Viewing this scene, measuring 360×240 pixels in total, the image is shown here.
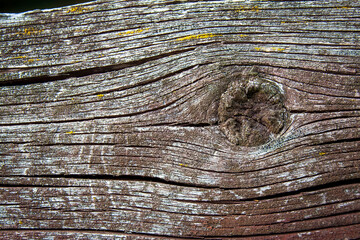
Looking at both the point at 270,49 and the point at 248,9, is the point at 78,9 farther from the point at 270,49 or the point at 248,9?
the point at 270,49

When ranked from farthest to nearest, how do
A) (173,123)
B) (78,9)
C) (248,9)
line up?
(78,9), (248,9), (173,123)

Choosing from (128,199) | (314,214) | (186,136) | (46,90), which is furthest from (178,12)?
(314,214)

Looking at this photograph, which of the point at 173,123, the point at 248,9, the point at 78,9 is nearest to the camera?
the point at 173,123

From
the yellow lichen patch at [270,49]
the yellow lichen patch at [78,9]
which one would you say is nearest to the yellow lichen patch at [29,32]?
the yellow lichen patch at [78,9]

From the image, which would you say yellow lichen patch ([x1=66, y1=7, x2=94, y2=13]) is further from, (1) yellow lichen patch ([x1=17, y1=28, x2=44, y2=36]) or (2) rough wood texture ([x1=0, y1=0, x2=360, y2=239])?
(1) yellow lichen patch ([x1=17, y1=28, x2=44, y2=36])

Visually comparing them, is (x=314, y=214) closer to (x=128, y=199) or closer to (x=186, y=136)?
(x=186, y=136)

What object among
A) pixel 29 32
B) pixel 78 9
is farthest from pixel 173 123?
pixel 29 32
